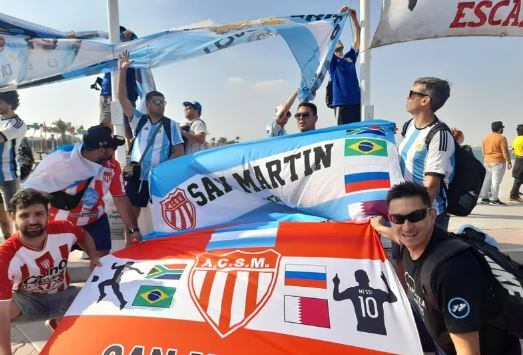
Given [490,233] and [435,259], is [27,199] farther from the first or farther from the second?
[490,233]

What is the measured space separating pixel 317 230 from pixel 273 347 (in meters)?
0.80

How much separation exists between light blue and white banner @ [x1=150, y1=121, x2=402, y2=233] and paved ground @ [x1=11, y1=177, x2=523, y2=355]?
112cm

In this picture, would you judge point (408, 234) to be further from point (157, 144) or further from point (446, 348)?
point (157, 144)

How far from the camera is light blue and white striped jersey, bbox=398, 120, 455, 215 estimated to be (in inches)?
96.3

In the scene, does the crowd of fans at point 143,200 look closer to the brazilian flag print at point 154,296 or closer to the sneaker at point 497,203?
the brazilian flag print at point 154,296

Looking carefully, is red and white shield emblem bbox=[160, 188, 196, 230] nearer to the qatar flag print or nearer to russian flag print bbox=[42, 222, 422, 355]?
russian flag print bbox=[42, 222, 422, 355]

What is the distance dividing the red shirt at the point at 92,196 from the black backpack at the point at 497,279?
2.53 metres

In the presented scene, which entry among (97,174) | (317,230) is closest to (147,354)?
(317,230)

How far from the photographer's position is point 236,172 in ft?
9.24

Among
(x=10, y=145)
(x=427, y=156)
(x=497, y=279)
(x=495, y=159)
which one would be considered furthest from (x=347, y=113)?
(x=495, y=159)

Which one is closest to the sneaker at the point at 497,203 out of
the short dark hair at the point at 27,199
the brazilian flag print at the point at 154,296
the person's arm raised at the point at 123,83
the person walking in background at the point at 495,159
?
the person walking in background at the point at 495,159

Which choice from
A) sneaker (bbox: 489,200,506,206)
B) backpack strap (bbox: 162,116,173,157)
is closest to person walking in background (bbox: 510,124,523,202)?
sneaker (bbox: 489,200,506,206)

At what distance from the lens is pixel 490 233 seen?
498 centimetres

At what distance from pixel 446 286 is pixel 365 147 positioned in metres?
1.22
